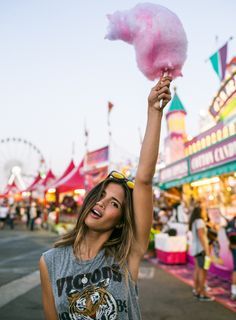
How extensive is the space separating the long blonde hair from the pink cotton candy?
1.97ft

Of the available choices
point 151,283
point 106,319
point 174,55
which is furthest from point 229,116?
point 106,319

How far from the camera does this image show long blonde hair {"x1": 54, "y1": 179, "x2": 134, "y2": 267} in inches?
58.9

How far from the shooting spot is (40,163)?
133ft

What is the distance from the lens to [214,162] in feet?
26.3

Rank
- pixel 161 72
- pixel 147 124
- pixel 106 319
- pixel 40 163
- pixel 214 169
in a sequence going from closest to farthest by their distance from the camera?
pixel 106 319, pixel 147 124, pixel 161 72, pixel 214 169, pixel 40 163

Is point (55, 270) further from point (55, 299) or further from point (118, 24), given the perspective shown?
point (118, 24)

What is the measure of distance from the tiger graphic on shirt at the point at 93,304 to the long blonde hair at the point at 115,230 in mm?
166

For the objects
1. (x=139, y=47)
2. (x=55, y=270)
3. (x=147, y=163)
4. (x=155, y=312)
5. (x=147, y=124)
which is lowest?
(x=155, y=312)

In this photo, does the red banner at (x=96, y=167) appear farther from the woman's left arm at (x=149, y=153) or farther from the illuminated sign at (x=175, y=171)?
the woman's left arm at (x=149, y=153)

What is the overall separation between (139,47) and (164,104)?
374 mm

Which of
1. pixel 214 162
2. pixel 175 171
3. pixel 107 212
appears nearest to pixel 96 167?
pixel 175 171

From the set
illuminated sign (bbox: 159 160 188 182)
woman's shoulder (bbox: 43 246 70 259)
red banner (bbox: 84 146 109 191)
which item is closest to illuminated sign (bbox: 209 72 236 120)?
illuminated sign (bbox: 159 160 188 182)

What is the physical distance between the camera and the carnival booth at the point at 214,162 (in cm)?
712

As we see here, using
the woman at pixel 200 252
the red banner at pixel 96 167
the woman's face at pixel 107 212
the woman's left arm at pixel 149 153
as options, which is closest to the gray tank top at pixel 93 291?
the woman's face at pixel 107 212
